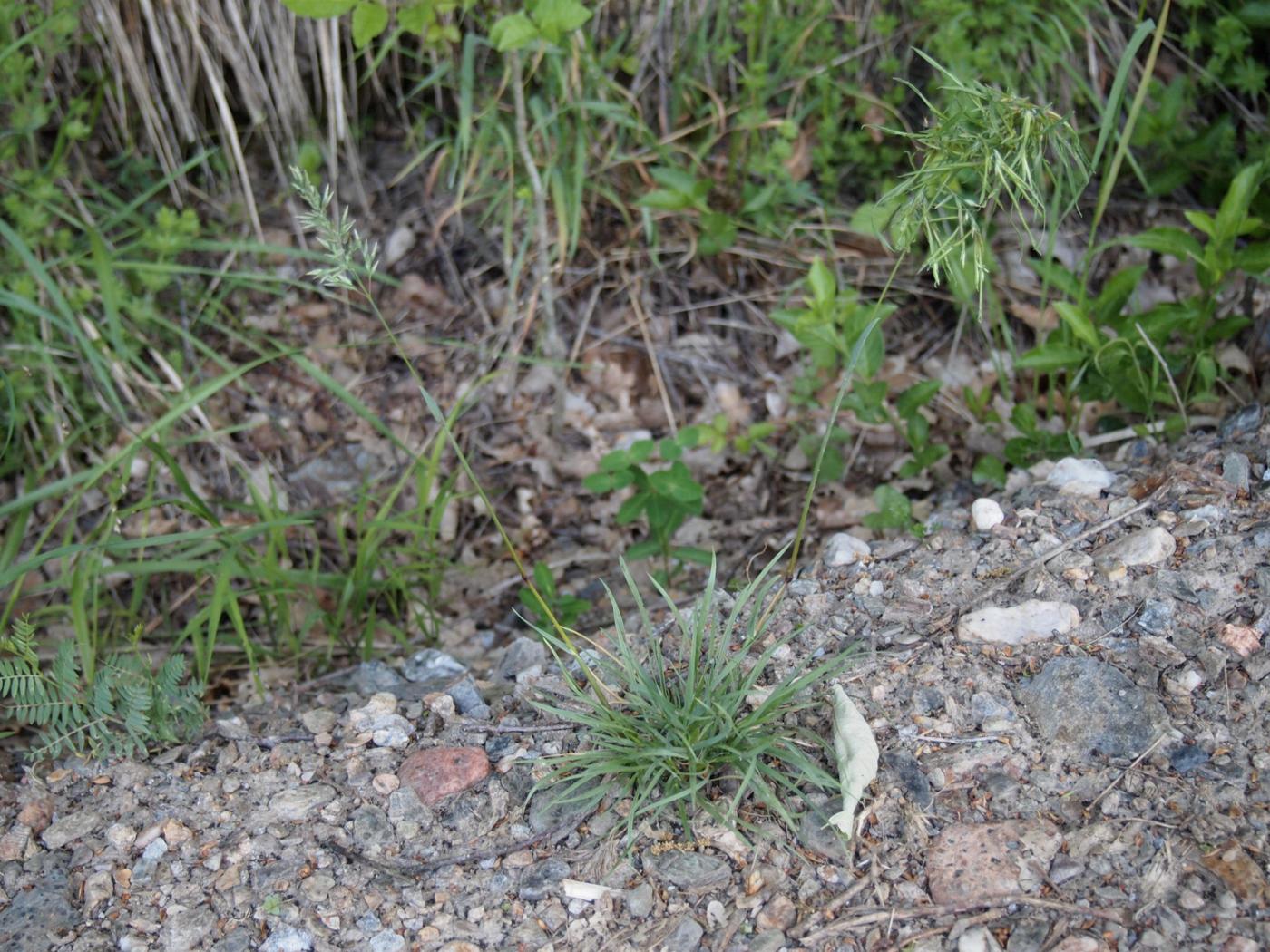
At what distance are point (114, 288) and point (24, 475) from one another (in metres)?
0.55

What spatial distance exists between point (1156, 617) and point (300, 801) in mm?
1446

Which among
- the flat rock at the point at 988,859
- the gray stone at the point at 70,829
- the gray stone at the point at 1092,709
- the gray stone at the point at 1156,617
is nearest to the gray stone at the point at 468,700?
the gray stone at the point at 70,829

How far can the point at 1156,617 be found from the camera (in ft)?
6.02

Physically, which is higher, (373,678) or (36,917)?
(36,917)

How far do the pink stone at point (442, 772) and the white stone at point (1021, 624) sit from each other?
2.77 feet

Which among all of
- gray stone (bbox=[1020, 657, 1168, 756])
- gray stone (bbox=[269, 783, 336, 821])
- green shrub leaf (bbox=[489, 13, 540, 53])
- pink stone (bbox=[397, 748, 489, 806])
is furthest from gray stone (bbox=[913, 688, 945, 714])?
green shrub leaf (bbox=[489, 13, 540, 53])

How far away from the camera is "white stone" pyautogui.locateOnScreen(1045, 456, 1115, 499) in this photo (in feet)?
7.23

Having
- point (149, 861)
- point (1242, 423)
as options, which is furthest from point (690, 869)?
point (1242, 423)

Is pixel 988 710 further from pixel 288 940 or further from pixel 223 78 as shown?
pixel 223 78

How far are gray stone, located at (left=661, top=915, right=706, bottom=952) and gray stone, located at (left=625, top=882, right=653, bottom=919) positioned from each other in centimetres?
5

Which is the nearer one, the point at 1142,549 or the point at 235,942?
the point at 235,942

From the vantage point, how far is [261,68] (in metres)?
3.32

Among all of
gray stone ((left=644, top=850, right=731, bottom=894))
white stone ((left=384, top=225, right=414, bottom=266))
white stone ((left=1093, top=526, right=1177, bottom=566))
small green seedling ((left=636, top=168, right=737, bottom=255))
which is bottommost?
gray stone ((left=644, top=850, right=731, bottom=894))

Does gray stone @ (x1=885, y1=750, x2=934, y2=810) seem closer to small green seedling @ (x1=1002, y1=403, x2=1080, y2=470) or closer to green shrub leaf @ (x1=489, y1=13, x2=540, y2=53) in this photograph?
small green seedling @ (x1=1002, y1=403, x2=1080, y2=470)
